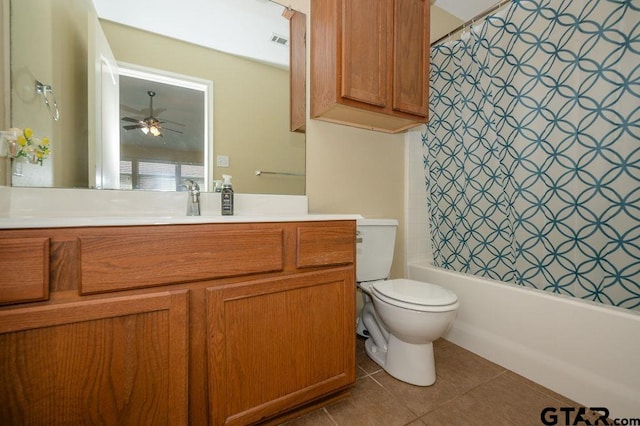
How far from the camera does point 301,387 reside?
99 centimetres

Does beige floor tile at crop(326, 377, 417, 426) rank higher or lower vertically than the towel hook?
lower

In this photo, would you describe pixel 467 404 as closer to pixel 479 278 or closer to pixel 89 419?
pixel 479 278

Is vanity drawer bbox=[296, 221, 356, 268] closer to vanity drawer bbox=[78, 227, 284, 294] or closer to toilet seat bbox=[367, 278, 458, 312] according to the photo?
vanity drawer bbox=[78, 227, 284, 294]

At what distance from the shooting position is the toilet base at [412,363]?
4.12ft

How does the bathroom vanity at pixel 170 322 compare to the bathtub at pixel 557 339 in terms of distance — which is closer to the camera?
the bathroom vanity at pixel 170 322

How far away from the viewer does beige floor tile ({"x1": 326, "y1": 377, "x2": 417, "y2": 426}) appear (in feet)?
3.42

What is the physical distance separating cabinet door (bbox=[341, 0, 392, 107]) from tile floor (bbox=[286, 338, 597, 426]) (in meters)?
1.45

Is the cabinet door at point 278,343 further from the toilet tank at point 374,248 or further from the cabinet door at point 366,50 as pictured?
the cabinet door at point 366,50

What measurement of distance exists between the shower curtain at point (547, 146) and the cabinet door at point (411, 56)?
30 cm

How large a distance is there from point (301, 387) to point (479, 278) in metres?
1.22

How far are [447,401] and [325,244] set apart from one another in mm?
904

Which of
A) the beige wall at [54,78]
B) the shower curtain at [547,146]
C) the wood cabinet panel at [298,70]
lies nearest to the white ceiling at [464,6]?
the shower curtain at [547,146]

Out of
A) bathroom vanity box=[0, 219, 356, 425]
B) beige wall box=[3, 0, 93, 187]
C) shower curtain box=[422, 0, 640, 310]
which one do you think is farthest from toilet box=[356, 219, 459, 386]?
beige wall box=[3, 0, 93, 187]

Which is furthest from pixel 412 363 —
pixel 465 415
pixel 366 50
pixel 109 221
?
pixel 366 50
